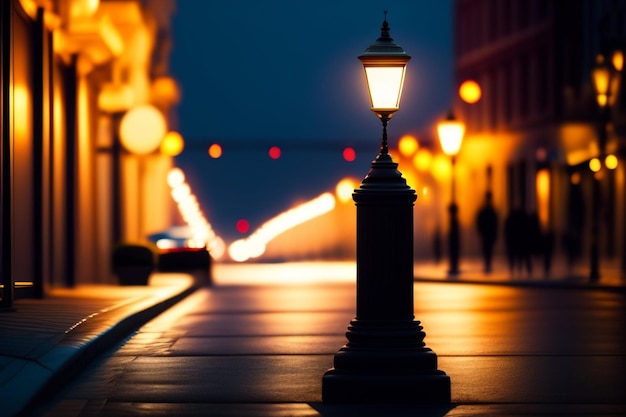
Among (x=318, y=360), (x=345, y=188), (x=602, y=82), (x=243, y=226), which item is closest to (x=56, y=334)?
(x=318, y=360)

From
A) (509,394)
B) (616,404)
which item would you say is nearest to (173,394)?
(509,394)

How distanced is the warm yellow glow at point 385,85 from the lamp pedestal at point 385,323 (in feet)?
1.90

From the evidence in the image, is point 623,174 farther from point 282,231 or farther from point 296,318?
point 282,231

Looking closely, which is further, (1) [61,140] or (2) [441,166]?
(2) [441,166]

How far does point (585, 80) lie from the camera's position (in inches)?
2040

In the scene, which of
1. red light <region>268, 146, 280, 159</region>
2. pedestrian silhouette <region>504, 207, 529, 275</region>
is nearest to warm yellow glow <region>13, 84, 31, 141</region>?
pedestrian silhouette <region>504, 207, 529, 275</region>

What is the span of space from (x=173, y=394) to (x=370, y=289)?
157 cm

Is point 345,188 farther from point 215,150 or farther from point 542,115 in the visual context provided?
point 215,150

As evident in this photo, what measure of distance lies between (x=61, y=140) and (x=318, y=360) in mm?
18001

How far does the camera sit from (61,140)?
1246 inches

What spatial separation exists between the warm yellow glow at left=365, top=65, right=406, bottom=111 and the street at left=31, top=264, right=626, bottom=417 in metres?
2.15

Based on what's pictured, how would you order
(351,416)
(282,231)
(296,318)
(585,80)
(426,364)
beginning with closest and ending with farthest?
(351,416) < (426,364) < (296,318) < (585,80) < (282,231)

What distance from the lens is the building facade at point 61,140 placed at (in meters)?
19.5

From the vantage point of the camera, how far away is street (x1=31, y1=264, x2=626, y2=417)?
1102 cm
